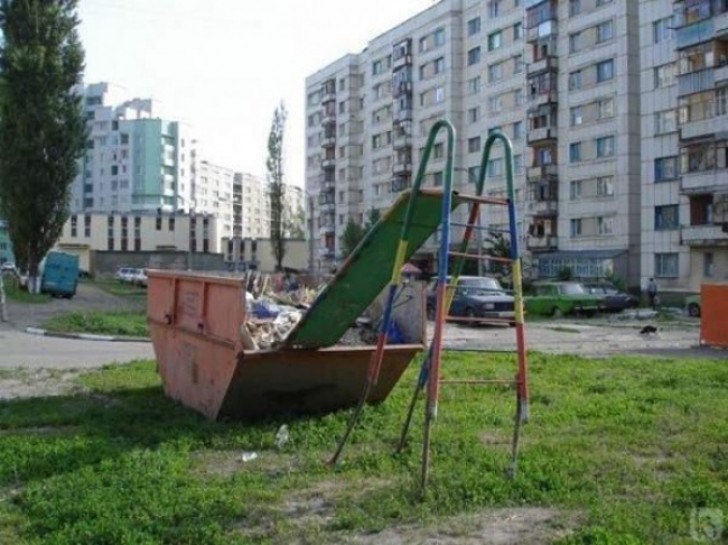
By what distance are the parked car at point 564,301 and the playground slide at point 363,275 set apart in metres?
29.8

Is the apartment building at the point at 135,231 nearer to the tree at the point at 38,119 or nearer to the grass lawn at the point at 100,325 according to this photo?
the tree at the point at 38,119

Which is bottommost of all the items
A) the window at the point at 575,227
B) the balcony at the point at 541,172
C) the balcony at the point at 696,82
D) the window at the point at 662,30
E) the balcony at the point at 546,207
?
the window at the point at 575,227

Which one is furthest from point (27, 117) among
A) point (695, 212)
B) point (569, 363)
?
point (695, 212)

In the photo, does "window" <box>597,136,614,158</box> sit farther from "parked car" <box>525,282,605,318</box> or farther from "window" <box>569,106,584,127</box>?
"parked car" <box>525,282,605,318</box>

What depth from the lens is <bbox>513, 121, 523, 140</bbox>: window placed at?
67.4m

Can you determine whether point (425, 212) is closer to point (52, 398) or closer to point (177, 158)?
point (52, 398)

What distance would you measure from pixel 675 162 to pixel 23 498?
52167 mm

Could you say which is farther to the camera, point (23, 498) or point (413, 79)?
point (413, 79)

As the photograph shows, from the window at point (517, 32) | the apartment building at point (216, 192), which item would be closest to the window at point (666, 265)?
the window at point (517, 32)

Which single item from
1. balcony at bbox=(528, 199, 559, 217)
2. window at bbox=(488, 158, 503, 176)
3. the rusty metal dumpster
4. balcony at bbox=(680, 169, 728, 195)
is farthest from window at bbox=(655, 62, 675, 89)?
the rusty metal dumpster

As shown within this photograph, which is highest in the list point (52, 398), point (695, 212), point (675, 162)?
point (675, 162)

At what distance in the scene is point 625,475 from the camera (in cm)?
628

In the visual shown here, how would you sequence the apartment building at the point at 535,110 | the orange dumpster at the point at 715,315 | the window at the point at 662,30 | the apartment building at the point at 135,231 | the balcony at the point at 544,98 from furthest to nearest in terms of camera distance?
the apartment building at the point at 135,231 < the balcony at the point at 544,98 < the apartment building at the point at 535,110 < the window at the point at 662,30 < the orange dumpster at the point at 715,315

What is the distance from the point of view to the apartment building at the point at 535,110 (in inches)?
2238
